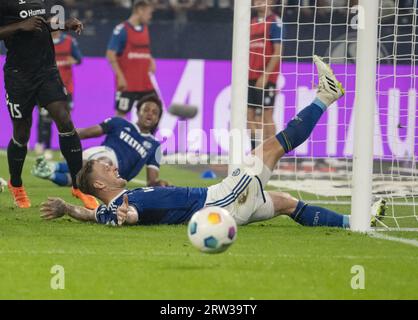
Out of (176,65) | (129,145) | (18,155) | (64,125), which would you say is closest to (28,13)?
(64,125)

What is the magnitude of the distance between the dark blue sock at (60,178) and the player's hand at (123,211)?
442 cm

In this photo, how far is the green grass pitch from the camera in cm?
576

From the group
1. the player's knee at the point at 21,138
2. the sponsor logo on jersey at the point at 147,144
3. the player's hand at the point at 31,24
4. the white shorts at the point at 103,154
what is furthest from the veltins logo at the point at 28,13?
the sponsor logo on jersey at the point at 147,144

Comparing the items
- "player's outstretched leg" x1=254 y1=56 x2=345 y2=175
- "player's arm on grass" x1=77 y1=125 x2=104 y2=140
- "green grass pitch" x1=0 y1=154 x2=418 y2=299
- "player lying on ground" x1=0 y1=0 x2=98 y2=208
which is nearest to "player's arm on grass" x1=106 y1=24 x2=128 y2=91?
"player's arm on grass" x1=77 y1=125 x2=104 y2=140

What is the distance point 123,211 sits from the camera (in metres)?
7.85

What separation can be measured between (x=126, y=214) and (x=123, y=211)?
8cm

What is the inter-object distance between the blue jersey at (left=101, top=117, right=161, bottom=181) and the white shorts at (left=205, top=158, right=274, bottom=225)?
3.38 m

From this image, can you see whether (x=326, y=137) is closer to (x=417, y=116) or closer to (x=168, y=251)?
(x=417, y=116)

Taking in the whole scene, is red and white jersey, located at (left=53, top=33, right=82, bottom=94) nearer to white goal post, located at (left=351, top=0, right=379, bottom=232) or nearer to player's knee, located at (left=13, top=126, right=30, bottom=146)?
player's knee, located at (left=13, top=126, right=30, bottom=146)

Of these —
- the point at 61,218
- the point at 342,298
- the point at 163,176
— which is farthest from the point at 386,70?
the point at 342,298

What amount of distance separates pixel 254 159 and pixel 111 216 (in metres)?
1.15

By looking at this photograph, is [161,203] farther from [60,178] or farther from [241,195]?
[60,178]

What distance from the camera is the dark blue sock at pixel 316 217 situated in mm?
8617
